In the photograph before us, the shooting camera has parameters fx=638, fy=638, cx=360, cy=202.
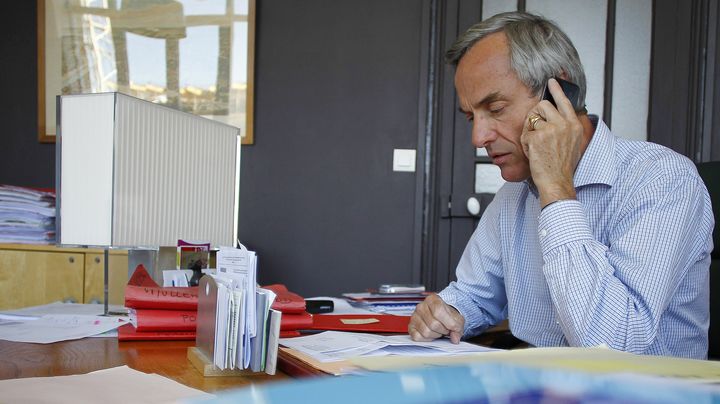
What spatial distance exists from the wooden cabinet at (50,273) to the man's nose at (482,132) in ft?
5.38

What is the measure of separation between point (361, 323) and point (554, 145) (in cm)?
52

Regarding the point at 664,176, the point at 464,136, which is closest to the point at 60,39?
the point at 464,136

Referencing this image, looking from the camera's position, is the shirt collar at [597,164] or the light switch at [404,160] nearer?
the shirt collar at [597,164]

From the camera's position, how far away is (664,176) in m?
1.19

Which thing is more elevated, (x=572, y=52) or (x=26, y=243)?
(x=572, y=52)

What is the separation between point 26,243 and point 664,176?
217cm

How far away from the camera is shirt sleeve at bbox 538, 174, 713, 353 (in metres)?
1.07

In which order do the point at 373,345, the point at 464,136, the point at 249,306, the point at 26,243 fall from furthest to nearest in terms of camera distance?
the point at 464,136 < the point at 26,243 < the point at 373,345 < the point at 249,306

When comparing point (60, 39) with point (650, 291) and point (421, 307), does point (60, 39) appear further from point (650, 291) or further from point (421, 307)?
point (650, 291)

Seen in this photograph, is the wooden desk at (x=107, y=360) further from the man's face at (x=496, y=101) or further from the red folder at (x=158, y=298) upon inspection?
the man's face at (x=496, y=101)

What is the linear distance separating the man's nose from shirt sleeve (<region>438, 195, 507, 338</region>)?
224 millimetres

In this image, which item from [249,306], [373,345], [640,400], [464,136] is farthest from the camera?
[464,136]

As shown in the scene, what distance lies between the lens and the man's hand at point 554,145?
1.19 meters

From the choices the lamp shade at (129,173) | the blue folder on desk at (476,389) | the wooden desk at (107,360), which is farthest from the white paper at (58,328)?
the blue folder on desk at (476,389)
